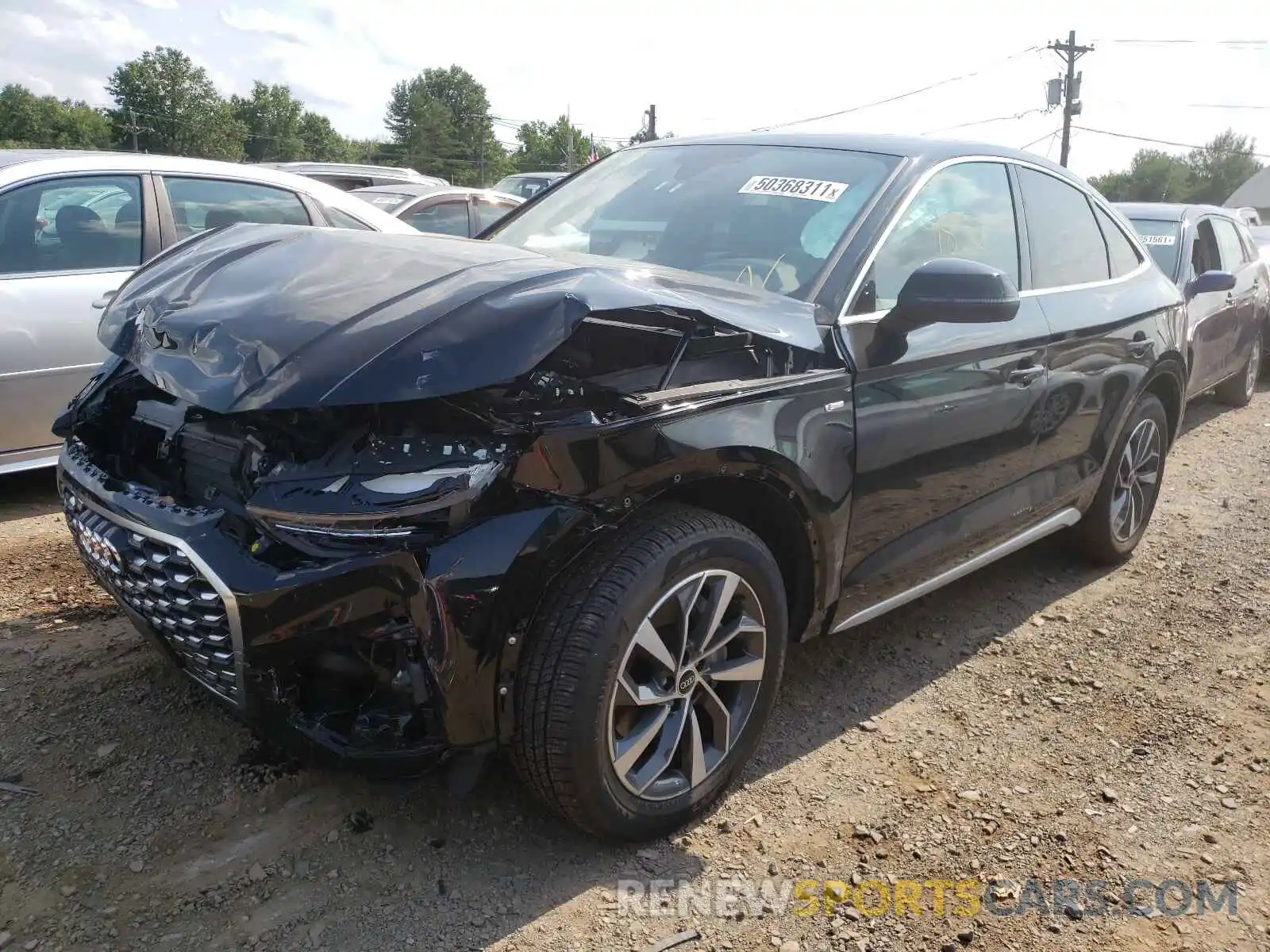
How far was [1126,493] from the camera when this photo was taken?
446cm

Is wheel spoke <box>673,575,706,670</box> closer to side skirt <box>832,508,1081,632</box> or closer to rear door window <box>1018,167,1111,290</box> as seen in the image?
side skirt <box>832,508,1081,632</box>

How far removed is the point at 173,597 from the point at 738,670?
4.45ft

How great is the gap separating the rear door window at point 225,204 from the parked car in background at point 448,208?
380cm

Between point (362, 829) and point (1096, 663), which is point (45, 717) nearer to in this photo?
point (362, 829)

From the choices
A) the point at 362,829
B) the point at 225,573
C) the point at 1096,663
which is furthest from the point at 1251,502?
the point at 225,573

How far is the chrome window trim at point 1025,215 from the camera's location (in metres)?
2.82

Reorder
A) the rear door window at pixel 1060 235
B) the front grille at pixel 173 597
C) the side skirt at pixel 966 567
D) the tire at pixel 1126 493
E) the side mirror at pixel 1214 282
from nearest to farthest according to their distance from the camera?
1. the front grille at pixel 173 597
2. the side skirt at pixel 966 567
3. the rear door window at pixel 1060 235
4. the tire at pixel 1126 493
5. the side mirror at pixel 1214 282

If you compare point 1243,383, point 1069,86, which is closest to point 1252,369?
point 1243,383

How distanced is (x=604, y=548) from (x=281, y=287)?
40.2 inches

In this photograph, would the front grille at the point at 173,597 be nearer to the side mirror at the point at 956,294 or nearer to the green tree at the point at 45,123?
the side mirror at the point at 956,294

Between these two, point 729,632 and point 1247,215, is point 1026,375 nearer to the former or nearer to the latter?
point 729,632

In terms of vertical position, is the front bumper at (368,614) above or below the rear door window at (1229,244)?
below

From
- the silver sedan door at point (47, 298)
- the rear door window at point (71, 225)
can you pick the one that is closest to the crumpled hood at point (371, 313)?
the silver sedan door at point (47, 298)

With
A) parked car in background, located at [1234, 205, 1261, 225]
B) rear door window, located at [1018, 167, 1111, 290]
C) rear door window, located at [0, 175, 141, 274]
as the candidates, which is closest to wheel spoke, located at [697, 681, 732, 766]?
rear door window, located at [1018, 167, 1111, 290]
